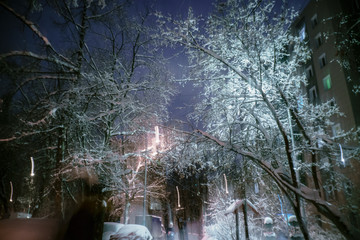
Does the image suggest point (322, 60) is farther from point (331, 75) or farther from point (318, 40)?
point (331, 75)

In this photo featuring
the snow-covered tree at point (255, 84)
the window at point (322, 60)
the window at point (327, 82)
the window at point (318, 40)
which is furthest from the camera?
the window at point (318, 40)

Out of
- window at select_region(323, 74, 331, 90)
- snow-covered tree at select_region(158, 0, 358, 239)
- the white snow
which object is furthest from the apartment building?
the white snow

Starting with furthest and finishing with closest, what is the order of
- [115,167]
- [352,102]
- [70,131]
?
[352,102]
[115,167]
[70,131]

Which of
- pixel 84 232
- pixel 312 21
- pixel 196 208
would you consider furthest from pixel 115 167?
pixel 196 208

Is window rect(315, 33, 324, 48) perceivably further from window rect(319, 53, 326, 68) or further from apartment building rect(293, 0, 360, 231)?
window rect(319, 53, 326, 68)

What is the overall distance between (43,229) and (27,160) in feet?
42.6

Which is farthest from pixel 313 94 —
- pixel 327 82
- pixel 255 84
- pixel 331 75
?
pixel 255 84

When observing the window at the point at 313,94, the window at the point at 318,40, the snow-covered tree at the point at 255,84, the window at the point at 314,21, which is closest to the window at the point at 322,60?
the window at the point at 318,40

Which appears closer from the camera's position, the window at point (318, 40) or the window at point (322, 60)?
the window at point (322, 60)

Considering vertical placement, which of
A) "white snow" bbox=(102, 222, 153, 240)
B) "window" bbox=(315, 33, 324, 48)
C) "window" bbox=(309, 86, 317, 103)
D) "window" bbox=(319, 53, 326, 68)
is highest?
"window" bbox=(315, 33, 324, 48)

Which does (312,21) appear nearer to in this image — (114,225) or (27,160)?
(114,225)

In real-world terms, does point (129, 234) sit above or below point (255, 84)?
below

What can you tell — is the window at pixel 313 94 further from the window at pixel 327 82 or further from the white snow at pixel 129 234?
the white snow at pixel 129 234

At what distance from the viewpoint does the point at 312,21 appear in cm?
2772
